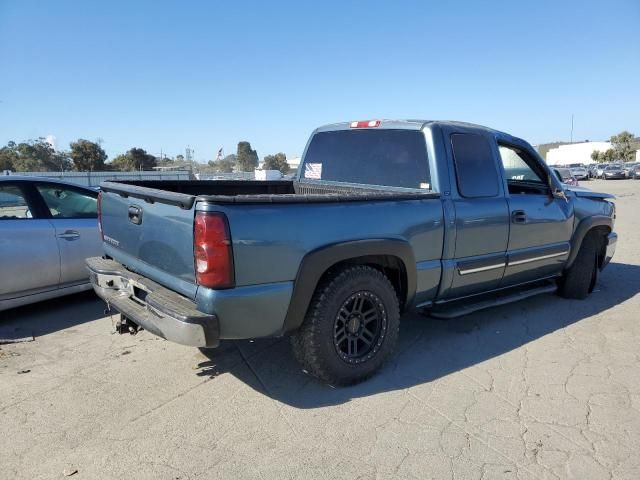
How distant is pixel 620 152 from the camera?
7856 centimetres

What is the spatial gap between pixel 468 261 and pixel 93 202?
418 centimetres

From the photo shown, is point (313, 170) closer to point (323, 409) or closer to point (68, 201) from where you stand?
point (323, 409)

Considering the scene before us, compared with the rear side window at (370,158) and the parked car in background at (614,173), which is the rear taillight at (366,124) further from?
the parked car in background at (614,173)

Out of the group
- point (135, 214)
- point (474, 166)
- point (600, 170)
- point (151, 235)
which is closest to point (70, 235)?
point (135, 214)

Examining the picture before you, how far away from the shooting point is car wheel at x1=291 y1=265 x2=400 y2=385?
3.06 meters

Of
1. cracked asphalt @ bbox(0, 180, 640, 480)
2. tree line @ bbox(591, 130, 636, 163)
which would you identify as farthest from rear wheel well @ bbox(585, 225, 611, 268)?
tree line @ bbox(591, 130, 636, 163)

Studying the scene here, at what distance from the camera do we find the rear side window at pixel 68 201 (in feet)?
16.0

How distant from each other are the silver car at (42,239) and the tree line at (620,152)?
291 ft

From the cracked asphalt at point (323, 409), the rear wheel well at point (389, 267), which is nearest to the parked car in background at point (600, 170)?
the cracked asphalt at point (323, 409)

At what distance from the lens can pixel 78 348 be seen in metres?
3.96

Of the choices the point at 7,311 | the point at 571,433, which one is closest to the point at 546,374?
the point at 571,433

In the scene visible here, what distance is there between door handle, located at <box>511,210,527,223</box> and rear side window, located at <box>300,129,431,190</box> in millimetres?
1030

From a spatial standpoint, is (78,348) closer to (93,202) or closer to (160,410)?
(160,410)

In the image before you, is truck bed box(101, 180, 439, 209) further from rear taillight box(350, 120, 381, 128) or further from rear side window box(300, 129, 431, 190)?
rear taillight box(350, 120, 381, 128)
